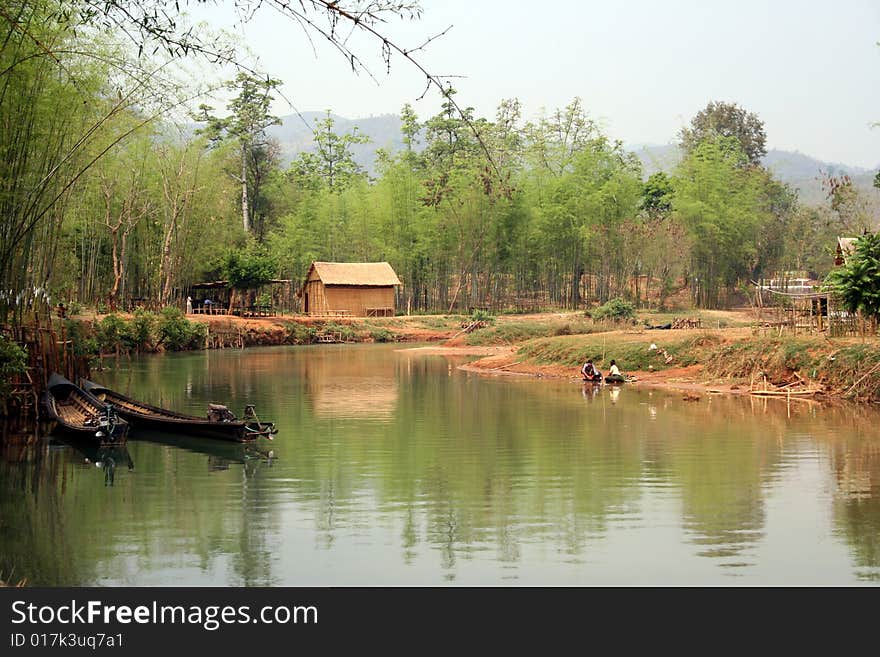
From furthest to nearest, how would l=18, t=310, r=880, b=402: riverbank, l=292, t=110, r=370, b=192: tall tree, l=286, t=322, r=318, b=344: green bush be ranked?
l=292, t=110, r=370, b=192: tall tree < l=286, t=322, r=318, b=344: green bush < l=18, t=310, r=880, b=402: riverbank

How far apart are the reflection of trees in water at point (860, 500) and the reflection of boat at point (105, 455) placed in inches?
326

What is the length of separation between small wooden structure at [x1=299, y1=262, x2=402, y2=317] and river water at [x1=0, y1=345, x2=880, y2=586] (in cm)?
2518

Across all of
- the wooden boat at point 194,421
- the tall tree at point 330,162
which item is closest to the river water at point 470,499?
the wooden boat at point 194,421

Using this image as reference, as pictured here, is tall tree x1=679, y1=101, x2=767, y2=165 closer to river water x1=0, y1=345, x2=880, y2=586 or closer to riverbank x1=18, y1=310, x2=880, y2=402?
riverbank x1=18, y1=310, x2=880, y2=402

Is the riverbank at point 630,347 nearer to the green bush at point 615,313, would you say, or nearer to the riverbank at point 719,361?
the riverbank at point 719,361

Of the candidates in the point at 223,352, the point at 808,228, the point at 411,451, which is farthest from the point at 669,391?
the point at 808,228

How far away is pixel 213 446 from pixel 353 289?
3029cm

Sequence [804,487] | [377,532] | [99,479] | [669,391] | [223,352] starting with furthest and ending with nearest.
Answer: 1. [223,352]
2. [669,391]
3. [99,479]
4. [804,487]
5. [377,532]

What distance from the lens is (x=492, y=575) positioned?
766 centimetres

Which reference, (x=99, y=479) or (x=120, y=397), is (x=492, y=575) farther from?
(x=120, y=397)

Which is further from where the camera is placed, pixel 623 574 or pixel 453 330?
pixel 453 330

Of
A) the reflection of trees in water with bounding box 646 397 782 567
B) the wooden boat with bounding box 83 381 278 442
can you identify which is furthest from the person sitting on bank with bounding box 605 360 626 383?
the wooden boat with bounding box 83 381 278 442

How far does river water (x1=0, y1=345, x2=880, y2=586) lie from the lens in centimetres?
793
